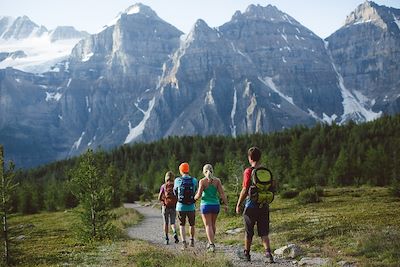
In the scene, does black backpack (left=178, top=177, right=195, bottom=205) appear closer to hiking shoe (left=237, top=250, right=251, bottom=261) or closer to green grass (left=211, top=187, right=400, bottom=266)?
hiking shoe (left=237, top=250, right=251, bottom=261)

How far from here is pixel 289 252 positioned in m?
17.0

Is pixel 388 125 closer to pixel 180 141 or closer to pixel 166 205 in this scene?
pixel 180 141

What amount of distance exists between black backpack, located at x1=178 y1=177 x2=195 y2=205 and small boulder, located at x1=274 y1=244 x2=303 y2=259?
407 cm

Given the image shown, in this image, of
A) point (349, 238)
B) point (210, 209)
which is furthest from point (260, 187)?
point (349, 238)

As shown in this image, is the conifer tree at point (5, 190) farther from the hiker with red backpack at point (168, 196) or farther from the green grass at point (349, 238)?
the green grass at point (349, 238)

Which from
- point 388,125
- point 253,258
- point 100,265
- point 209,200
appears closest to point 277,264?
point 253,258

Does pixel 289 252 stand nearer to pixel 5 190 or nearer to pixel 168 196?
pixel 168 196

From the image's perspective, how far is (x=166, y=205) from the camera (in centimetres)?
2058

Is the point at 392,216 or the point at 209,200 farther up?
the point at 209,200

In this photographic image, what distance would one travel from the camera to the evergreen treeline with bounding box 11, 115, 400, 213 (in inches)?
2955

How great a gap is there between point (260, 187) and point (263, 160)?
54.6 metres

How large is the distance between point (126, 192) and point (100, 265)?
7394 cm

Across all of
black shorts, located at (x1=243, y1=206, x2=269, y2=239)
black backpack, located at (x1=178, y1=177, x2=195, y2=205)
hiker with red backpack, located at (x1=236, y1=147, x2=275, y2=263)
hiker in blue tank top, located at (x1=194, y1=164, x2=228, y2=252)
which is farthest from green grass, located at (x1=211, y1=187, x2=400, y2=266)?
black backpack, located at (x1=178, y1=177, x2=195, y2=205)

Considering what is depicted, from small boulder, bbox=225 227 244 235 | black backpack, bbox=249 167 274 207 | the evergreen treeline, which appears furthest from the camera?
the evergreen treeline
